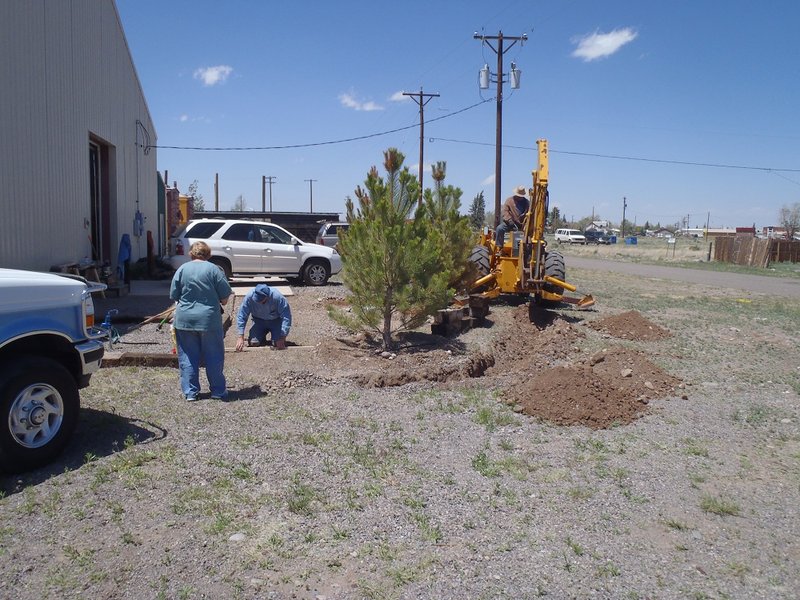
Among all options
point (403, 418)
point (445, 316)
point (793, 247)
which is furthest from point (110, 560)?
point (793, 247)

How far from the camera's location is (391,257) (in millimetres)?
9367

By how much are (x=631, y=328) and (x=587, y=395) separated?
5.25 m

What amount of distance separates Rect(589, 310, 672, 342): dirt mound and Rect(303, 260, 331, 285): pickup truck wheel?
28.0ft

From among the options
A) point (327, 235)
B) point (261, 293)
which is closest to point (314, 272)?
point (327, 235)

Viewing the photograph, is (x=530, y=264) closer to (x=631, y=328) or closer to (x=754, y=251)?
(x=631, y=328)

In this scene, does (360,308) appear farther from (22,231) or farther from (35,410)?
(22,231)

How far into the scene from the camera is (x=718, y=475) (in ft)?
17.4

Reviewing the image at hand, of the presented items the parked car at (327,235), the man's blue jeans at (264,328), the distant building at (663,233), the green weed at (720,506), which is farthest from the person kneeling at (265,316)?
the distant building at (663,233)

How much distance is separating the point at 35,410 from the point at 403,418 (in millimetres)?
3169

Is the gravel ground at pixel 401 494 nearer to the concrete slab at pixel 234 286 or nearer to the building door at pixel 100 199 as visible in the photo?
the concrete slab at pixel 234 286

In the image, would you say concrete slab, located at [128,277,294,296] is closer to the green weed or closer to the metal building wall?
the metal building wall

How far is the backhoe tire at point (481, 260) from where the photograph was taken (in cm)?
1353

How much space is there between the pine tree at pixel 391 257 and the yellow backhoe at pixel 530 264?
2.62 metres

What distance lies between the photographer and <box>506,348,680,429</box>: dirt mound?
21.7 feet
